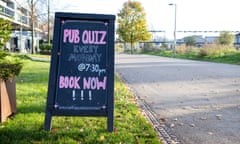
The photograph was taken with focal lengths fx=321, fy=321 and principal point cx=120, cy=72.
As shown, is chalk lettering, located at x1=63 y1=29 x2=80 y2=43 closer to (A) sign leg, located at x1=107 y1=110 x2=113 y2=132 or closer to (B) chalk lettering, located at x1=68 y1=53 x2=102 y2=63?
(B) chalk lettering, located at x1=68 y1=53 x2=102 y2=63

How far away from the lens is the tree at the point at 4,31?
504 cm

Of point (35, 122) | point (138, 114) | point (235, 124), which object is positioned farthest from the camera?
point (138, 114)

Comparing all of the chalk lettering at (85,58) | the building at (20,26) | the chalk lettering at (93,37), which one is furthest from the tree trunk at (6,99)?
the building at (20,26)

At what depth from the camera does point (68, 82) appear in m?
4.77

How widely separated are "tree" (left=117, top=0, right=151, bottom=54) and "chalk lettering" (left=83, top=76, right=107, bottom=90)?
5081cm

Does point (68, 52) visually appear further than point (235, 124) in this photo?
No

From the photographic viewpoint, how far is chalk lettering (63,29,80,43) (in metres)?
4.80

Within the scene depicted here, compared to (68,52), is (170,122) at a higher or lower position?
lower

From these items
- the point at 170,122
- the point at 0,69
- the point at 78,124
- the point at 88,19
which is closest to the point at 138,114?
the point at 170,122

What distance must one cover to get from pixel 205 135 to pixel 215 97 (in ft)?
13.0

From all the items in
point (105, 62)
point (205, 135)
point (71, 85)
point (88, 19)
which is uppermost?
point (88, 19)

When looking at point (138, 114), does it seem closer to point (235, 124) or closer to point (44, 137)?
point (235, 124)

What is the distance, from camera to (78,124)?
17.1 feet

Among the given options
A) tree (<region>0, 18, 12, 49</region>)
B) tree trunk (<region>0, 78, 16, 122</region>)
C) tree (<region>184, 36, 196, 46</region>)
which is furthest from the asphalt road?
tree (<region>184, 36, 196, 46</region>)
